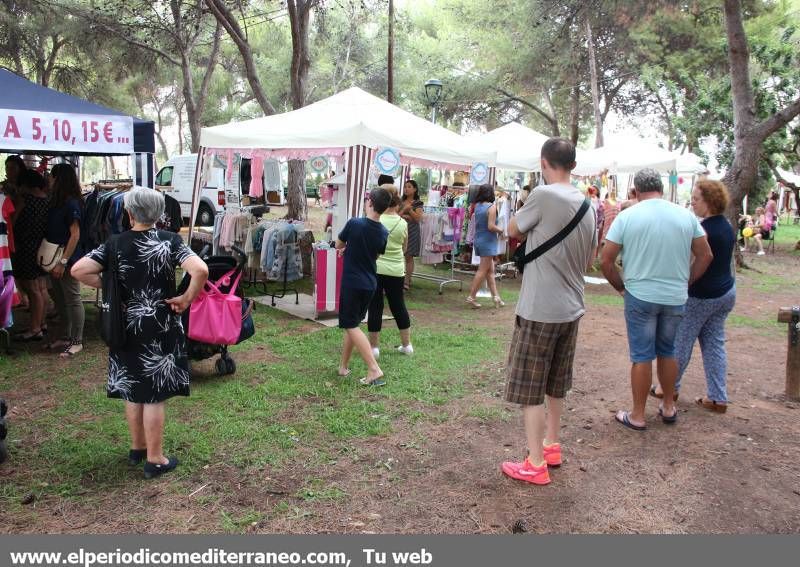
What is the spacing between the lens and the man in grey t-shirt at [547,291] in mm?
2984

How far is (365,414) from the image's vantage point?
4262 mm

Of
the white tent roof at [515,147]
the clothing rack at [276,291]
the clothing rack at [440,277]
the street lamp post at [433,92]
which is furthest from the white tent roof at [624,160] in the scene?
the clothing rack at [276,291]

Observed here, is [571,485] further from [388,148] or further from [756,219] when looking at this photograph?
[756,219]

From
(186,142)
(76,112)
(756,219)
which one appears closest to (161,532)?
(76,112)

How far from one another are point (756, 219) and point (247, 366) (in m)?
18.2

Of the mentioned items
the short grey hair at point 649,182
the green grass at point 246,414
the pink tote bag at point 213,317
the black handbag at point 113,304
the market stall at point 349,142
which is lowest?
the green grass at point 246,414

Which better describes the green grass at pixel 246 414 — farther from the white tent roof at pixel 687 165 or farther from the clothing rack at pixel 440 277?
the white tent roof at pixel 687 165

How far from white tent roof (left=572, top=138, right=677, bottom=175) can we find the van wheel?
384 inches

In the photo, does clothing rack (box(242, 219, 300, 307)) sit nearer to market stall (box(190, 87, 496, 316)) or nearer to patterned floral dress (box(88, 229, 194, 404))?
market stall (box(190, 87, 496, 316))

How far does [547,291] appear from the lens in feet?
9.98

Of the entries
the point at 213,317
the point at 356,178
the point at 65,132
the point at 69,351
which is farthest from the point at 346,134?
the point at 69,351

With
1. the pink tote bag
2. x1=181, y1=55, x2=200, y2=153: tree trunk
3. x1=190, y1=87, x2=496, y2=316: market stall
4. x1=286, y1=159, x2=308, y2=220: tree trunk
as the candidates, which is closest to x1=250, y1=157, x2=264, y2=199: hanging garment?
x1=190, y1=87, x2=496, y2=316: market stall

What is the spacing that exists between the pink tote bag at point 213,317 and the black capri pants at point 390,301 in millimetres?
1298

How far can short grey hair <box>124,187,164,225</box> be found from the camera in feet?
9.67
